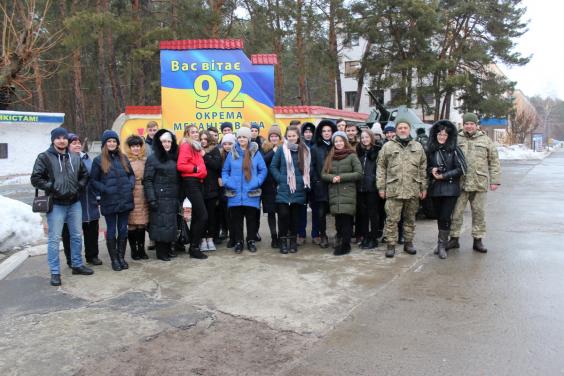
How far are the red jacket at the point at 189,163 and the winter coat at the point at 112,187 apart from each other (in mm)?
714

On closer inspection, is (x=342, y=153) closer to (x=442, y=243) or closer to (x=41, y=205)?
(x=442, y=243)

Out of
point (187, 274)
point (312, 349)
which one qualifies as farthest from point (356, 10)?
point (312, 349)

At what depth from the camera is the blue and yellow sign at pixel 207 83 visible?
1152 cm

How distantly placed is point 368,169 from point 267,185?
4.67ft

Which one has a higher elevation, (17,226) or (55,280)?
(17,226)

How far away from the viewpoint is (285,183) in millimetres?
6551

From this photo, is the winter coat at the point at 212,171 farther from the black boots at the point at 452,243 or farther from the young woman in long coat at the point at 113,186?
the black boots at the point at 452,243

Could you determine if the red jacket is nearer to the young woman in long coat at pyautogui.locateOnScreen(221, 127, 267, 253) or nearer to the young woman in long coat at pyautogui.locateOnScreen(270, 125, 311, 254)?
the young woman in long coat at pyautogui.locateOnScreen(221, 127, 267, 253)

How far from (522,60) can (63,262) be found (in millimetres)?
30573

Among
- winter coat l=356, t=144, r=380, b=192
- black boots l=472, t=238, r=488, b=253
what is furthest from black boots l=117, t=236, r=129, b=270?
black boots l=472, t=238, r=488, b=253

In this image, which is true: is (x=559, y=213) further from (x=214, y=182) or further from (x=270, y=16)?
(x=270, y=16)

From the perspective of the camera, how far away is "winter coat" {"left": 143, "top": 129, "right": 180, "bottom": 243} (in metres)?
6.04

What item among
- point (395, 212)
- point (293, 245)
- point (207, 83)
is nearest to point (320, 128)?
point (395, 212)

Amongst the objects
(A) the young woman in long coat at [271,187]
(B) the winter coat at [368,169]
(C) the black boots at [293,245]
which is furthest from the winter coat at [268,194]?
(B) the winter coat at [368,169]
